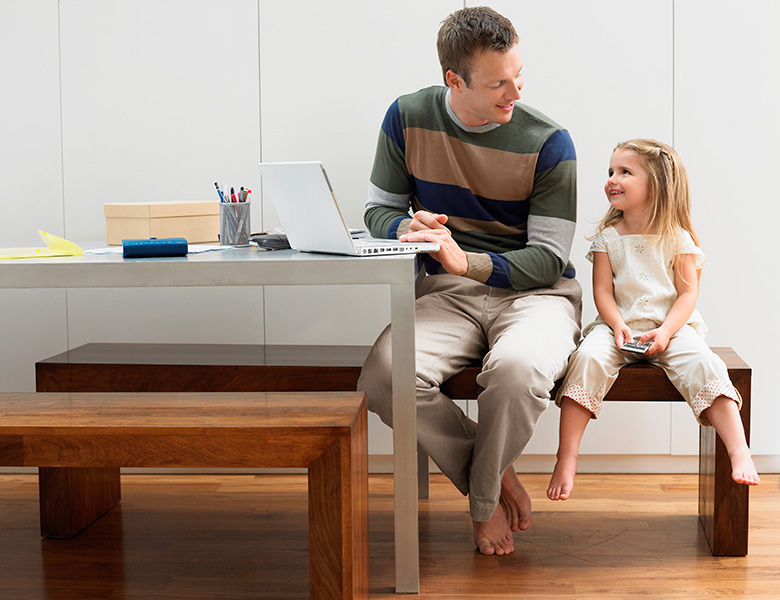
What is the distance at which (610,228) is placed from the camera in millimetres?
2193

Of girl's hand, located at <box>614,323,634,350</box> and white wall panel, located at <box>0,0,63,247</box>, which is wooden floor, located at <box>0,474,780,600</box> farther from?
white wall panel, located at <box>0,0,63,247</box>

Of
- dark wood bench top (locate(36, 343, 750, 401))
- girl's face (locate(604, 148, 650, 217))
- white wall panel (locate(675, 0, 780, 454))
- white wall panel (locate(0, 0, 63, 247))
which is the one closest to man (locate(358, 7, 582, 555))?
girl's face (locate(604, 148, 650, 217))

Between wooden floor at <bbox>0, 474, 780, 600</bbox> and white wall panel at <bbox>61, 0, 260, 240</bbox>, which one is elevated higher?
white wall panel at <bbox>61, 0, 260, 240</bbox>

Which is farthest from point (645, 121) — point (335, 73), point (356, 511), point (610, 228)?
point (356, 511)

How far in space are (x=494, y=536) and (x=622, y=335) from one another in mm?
545

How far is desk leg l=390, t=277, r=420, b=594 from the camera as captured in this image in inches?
66.9

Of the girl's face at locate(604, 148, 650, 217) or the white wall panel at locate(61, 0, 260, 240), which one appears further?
the white wall panel at locate(61, 0, 260, 240)

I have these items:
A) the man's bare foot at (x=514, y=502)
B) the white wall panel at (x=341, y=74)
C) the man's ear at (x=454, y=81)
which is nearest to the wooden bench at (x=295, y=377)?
the man's bare foot at (x=514, y=502)

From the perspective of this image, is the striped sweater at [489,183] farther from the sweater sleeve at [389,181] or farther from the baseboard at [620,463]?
the baseboard at [620,463]

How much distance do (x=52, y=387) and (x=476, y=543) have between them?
3.70ft

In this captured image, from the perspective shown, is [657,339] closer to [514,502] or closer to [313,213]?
[514,502]

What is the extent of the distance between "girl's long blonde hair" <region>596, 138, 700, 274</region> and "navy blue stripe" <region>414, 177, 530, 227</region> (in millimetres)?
298

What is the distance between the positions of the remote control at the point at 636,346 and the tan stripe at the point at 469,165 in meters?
0.44

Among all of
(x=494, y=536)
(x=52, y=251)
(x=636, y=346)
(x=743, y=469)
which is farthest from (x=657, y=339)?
(x=52, y=251)
